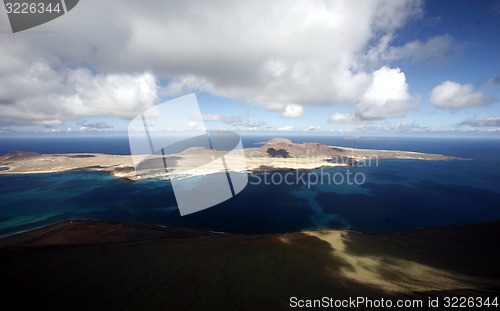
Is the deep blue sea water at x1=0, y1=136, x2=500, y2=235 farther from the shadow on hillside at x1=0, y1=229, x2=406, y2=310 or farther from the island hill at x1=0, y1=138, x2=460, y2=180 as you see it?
the shadow on hillside at x1=0, y1=229, x2=406, y2=310

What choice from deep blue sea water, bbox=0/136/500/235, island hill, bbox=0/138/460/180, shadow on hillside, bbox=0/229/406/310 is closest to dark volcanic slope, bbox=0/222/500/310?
shadow on hillside, bbox=0/229/406/310

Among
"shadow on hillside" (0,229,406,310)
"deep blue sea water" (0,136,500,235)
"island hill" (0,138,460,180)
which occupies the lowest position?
"deep blue sea water" (0,136,500,235)

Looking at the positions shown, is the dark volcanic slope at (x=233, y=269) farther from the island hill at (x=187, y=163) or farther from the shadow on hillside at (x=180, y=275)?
the island hill at (x=187, y=163)

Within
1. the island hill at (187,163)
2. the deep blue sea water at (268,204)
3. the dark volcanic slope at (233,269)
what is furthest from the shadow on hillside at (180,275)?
the island hill at (187,163)

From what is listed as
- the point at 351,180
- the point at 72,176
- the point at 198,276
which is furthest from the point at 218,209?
the point at 72,176

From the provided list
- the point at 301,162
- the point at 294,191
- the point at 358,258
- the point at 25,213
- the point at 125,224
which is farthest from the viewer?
the point at 301,162

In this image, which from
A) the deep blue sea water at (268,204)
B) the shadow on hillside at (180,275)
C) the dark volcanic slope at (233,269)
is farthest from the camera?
the deep blue sea water at (268,204)

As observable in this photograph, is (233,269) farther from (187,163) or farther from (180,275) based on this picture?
(187,163)

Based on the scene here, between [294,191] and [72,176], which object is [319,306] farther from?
[72,176]

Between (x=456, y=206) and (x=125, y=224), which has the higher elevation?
(x=125, y=224)
